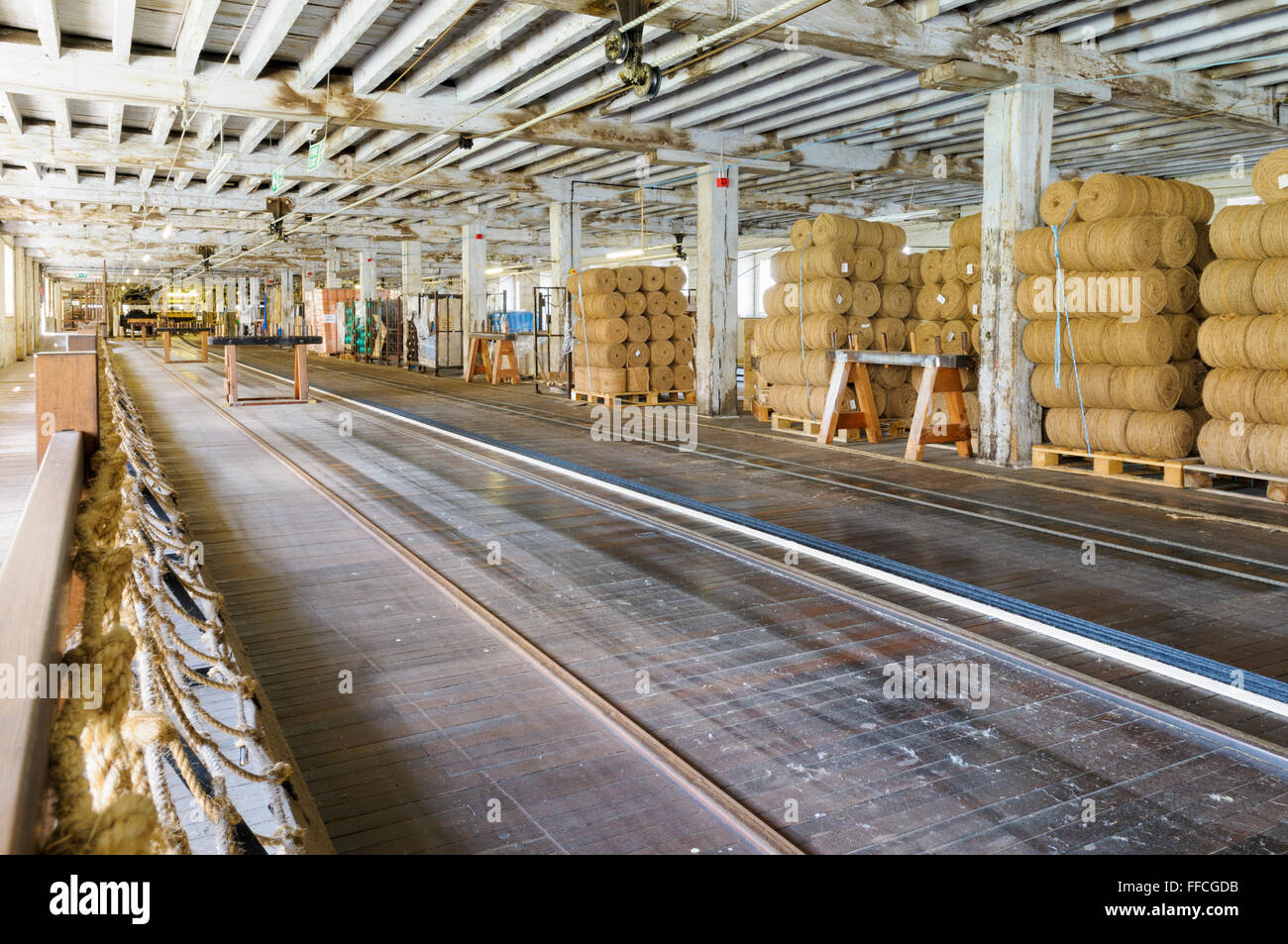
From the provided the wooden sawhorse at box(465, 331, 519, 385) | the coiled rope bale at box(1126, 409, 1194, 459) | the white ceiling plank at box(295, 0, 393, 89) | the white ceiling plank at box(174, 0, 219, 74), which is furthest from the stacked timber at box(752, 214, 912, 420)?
the wooden sawhorse at box(465, 331, 519, 385)

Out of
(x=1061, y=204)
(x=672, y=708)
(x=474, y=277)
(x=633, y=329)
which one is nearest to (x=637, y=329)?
(x=633, y=329)

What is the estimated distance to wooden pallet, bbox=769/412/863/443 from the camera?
13.4 meters

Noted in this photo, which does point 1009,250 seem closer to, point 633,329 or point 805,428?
point 805,428

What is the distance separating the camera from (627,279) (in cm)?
1811

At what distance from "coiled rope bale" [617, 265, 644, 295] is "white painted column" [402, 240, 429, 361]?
1245cm

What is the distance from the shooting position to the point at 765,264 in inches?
1415

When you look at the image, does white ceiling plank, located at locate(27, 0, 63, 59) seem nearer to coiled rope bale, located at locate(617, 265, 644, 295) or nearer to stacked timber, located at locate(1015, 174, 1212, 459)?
coiled rope bale, located at locate(617, 265, 644, 295)

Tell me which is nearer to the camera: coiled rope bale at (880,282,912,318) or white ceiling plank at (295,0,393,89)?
white ceiling plank at (295,0,393,89)

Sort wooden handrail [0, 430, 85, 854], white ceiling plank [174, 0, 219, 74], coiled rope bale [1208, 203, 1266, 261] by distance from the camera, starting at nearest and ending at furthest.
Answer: wooden handrail [0, 430, 85, 854] → coiled rope bale [1208, 203, 1266, 261] → white ceiling plank [174, 0, 219, 74]

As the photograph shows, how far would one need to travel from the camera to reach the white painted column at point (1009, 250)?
10.9 metres

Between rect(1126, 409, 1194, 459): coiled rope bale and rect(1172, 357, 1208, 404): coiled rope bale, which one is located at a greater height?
rect(1172, 357, 1208, 404): coiled rope bale

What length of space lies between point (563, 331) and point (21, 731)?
20.2 meters

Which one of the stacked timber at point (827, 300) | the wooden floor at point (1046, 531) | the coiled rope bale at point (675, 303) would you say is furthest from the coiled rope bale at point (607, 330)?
the wooden floor at point (1046, 531)
